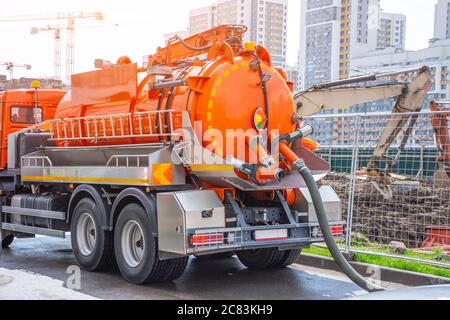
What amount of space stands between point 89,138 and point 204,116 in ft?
8.35

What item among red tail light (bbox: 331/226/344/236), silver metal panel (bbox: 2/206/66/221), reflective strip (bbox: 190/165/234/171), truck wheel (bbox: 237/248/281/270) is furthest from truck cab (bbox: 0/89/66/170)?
red tail light (bbox: 331/226/344/236)

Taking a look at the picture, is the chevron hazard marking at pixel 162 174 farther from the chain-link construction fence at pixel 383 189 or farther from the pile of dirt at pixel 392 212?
the pile of dirt at pixel 392 212

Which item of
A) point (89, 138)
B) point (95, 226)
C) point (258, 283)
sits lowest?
point (258, 283)

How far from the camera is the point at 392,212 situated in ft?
36.0

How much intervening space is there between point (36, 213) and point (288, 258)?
13.7ft

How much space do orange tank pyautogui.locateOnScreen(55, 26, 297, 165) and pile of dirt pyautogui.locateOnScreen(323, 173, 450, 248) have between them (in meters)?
3.54

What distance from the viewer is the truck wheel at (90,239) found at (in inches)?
338

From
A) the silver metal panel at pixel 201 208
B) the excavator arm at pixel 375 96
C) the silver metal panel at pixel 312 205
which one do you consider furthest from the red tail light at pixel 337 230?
the excavator arm at pixel 375 96

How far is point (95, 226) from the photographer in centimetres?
867

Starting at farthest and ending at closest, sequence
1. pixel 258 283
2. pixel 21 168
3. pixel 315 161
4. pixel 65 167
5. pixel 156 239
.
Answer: pixel 21 168
pixel 65 167
pixel 315 161
pixel 258 283
pixel 156 239

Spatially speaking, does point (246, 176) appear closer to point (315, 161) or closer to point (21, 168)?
point (315, 161)

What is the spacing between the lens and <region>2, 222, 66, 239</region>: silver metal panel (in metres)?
9.64

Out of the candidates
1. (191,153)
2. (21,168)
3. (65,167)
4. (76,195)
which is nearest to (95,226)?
(76,195)

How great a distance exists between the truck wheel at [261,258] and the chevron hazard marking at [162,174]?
6.81 ft
